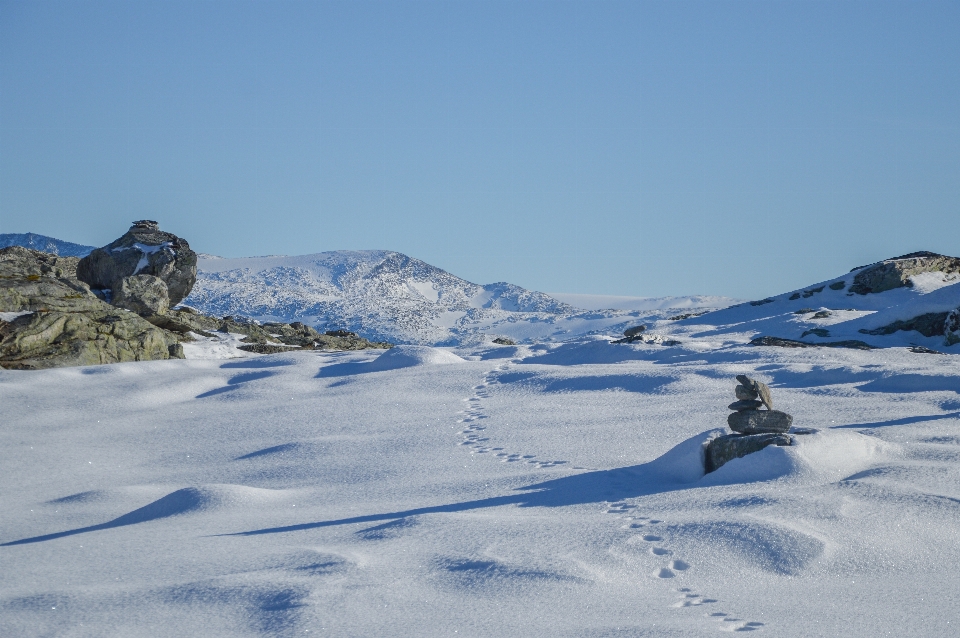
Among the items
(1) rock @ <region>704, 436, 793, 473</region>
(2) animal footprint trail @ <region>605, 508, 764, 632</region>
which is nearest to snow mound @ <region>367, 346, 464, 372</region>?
(1) rock @ <region>704, 436, 793, 473</region>

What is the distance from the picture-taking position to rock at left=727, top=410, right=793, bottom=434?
29.2 ft

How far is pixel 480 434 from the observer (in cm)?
1138

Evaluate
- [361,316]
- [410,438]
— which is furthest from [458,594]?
[361,316]

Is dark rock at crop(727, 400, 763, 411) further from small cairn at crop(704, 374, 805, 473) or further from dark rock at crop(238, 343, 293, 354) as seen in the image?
dark rock at crop(238, 343, 293, 354)

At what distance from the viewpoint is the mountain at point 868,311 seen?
2144cm

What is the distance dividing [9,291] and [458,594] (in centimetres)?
1782

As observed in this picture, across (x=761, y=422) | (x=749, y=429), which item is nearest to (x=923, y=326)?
(x=761, y=422)

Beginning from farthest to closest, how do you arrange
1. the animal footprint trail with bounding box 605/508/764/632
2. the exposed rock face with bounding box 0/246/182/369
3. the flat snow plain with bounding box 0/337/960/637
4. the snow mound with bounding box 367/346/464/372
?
1. the snow mound with bounding box 367/346/464/372
2. the exposed rock face with bounding box 0/246/182/369
3. the flat snow plain with bounding box 0/337/960/637
4. the animal footprint trail with bounding box 605/508/764/632

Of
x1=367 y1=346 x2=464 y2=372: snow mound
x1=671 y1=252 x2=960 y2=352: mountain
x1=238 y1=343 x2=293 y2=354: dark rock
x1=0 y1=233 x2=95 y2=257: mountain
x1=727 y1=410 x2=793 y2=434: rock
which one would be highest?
x1=0 y1=233 x2=95 y2=257: mountain

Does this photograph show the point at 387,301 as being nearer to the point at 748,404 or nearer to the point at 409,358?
the point at 409,358

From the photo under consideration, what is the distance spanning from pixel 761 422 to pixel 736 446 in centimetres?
68

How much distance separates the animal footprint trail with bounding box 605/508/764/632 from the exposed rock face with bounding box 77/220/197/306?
23.1m

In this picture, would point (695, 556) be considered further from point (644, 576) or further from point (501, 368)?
point (501, 368)

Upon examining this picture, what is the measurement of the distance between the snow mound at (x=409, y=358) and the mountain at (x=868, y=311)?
9.82 metres
